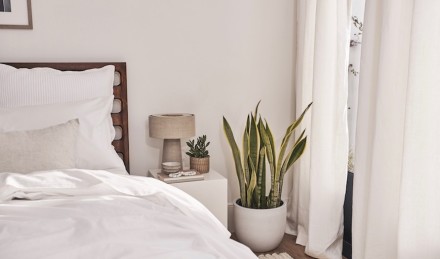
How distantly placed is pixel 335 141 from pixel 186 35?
4.17 ft

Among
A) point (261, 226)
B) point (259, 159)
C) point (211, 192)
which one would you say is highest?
point (259, 159)

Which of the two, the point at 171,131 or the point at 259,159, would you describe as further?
the point at 259,159

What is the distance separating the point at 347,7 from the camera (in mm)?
2670

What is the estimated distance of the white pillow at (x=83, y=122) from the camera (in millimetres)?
2303

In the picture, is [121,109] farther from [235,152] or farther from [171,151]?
[235,152]

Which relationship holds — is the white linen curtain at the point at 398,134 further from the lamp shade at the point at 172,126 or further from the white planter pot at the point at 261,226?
the lamp shade at the point at 172,126

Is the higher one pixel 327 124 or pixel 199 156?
pixel 327 124

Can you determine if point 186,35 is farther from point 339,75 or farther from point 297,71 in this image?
point 339,75

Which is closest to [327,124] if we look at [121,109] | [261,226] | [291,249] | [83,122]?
[261,226]

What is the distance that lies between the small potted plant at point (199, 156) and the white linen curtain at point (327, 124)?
2.36 feet

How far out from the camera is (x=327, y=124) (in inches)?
110

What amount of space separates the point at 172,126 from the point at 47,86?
0.79m

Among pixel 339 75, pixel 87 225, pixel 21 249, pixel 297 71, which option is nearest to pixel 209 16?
pixel 297 71

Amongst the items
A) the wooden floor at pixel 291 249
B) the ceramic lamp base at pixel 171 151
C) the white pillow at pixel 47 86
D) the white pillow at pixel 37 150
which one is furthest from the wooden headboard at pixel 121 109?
the wooden floor at pixel 291 249
